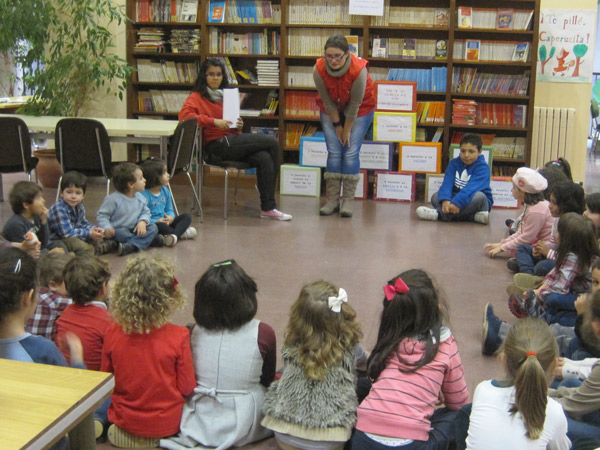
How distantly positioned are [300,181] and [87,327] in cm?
470

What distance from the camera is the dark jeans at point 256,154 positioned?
6160 mm

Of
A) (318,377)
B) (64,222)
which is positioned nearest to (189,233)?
(64,222)

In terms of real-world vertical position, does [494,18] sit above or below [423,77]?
above

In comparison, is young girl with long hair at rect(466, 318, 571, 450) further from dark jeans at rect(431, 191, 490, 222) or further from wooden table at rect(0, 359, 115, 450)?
dark jeans at rect(431, 191, 490, 222)

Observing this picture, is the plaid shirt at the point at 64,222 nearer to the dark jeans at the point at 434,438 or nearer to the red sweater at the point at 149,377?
the red sweater at the point at 149,377

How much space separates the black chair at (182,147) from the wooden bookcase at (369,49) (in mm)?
1731

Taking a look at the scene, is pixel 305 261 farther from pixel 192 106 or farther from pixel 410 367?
pixel 410 367

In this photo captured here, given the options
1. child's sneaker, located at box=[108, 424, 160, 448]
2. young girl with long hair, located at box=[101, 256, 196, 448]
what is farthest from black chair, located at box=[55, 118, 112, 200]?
child's sneaker, located at box=[108, 424, 160, 448]

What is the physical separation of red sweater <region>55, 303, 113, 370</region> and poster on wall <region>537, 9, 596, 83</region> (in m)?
5.84

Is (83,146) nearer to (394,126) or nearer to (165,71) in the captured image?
(165,71)

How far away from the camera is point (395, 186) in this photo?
7.13 meters

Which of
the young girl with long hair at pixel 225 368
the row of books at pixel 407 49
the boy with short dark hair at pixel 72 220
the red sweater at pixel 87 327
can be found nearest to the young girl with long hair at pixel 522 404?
the young girl with long hair at pixel 225 368

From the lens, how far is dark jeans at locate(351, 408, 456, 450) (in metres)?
2.27

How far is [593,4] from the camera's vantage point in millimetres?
7320
